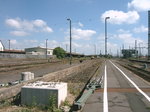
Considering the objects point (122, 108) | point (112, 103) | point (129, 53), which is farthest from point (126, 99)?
point (129, 53)

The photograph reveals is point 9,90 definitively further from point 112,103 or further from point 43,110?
point 112,103

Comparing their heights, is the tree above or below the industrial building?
above

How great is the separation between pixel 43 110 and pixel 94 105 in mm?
2026

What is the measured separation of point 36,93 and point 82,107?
1924 mm

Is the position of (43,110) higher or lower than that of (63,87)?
lower

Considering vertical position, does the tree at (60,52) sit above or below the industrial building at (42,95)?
above

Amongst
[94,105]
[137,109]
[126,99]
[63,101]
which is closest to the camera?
[137,109]

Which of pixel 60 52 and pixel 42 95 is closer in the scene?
pixel 42 95

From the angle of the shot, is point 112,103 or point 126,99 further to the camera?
point 126,99

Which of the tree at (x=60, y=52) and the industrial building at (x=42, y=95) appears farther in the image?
the tree at (x=60, y=52)

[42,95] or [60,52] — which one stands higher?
[60,52]

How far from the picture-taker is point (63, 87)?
10.5m

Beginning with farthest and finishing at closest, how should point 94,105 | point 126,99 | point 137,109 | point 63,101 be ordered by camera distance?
1. point 126,99
2. point 63,101
3. point 94,105
4. point 137,109

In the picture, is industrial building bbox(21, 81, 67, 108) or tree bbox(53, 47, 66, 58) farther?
tree bbox(53, 47, 66, 58)
